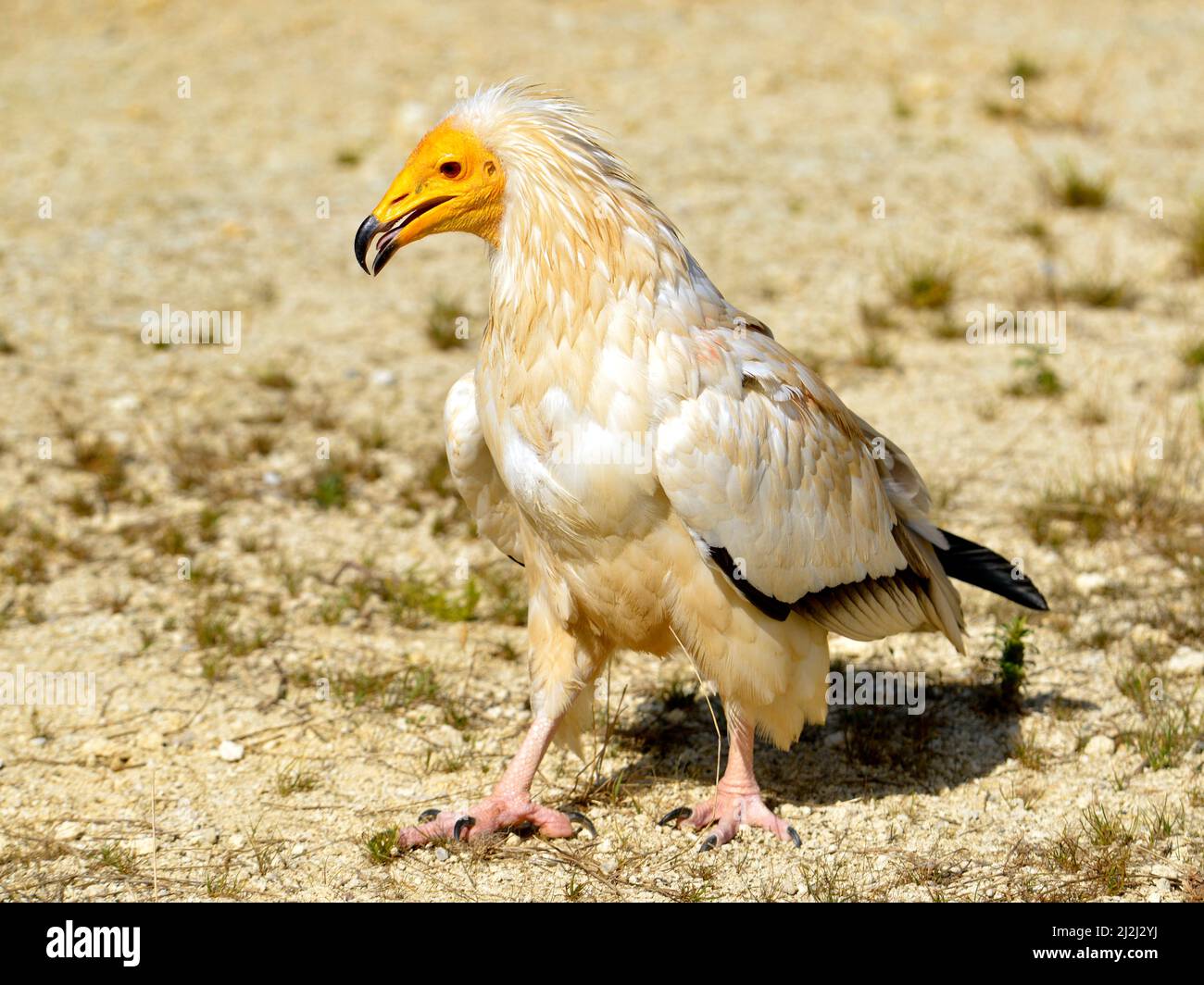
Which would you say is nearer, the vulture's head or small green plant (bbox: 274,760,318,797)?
the vulture's head

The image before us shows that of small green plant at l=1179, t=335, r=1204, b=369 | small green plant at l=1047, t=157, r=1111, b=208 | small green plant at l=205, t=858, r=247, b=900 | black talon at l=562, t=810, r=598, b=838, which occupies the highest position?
small green plant at l=1047, t=157, r=1111, b=208

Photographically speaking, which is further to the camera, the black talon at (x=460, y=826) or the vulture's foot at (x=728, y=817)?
the vulture's foot at (x=728, y=817)

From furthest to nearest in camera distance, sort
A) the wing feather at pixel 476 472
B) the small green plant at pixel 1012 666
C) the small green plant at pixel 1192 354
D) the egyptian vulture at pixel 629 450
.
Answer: the small green plant at pixel 1192 354 < the small green plant at pixel 1012 666 < the wing feather at pixel 476 472 < the egyptian vulture at pixel 629 450

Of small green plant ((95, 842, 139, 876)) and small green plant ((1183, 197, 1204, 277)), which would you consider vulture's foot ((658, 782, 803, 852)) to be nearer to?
small green plant ((95, 842, 139, 876))

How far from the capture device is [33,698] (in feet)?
18.1

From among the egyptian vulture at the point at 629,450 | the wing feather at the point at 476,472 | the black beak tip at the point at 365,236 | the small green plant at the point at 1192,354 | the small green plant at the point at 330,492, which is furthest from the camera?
the small green plant at the point at 1192,354

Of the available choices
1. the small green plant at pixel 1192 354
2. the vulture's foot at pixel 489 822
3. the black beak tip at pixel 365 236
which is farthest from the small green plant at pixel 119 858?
the small green plant at pixel 1192 354

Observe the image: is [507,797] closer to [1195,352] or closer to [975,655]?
[975,655]

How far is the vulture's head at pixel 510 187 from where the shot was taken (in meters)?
4.21

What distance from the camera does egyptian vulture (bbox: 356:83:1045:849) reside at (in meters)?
4.12

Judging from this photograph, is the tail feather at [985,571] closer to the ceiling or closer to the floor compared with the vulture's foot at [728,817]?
closer to the ceiling

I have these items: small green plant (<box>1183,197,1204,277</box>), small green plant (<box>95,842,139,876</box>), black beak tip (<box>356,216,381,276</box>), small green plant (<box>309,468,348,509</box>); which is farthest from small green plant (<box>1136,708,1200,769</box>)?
small green plant (<box>1183,197,1204,277</box>)

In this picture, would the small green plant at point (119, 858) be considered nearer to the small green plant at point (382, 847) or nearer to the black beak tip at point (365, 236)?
the small green plant at point (382, 847)

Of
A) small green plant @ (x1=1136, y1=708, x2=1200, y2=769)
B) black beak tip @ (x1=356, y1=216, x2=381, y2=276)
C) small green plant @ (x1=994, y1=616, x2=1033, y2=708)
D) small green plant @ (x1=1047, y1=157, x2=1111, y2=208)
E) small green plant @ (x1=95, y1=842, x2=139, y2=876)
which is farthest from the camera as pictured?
small green plant @ (x1=1047, y1=157, x2=1111, y2=208)
